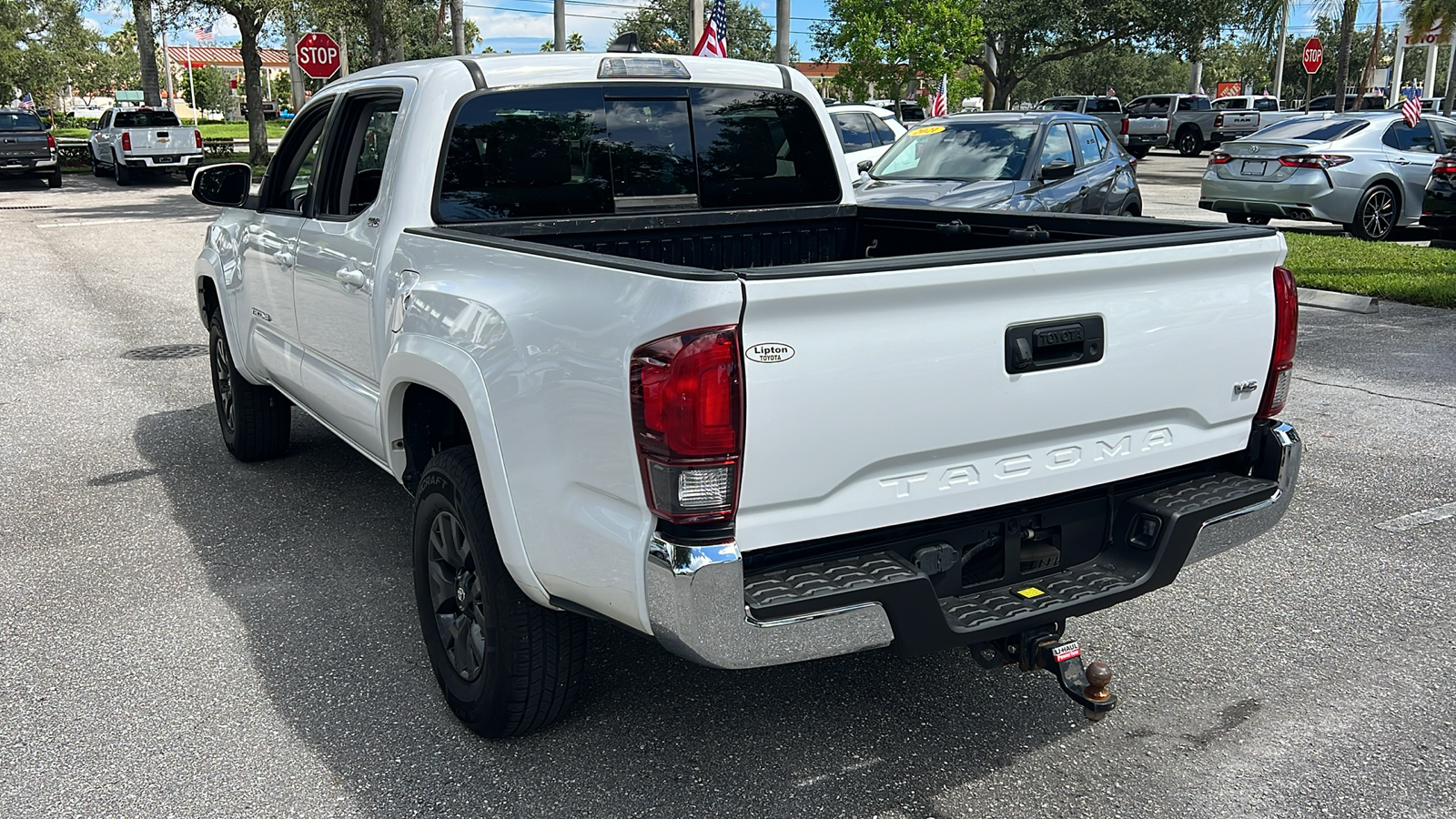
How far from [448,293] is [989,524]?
1635mm

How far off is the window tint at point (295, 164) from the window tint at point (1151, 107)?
3804 centimetres

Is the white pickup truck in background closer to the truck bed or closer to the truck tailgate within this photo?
the truck bed

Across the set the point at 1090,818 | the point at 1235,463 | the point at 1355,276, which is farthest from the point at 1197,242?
the point at 1355,276

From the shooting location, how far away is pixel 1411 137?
51.1 ft

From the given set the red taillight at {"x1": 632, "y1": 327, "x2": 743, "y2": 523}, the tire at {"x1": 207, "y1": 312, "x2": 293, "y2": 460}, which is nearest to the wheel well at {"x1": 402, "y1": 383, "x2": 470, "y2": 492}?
the red taillight at {"x1": 632, "y1": 327, "x2": 743, "y2": 523}

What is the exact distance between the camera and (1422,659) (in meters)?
3.99

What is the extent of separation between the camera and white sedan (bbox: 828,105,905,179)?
18156mm

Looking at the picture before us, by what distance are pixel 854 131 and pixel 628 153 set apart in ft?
48.2

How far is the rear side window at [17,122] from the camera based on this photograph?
27.2 m

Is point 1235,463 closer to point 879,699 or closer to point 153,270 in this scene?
point 879,699

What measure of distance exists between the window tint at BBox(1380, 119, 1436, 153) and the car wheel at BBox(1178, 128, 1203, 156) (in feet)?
75.8

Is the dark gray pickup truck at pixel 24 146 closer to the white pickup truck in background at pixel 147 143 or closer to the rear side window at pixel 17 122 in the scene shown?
the rear side window at pixel 17 122

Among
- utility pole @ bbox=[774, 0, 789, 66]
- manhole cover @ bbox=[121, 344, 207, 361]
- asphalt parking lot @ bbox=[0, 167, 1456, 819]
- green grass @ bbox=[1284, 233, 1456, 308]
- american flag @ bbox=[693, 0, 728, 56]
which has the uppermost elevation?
utility pole @ bbox=[774, 0, 789, 66]

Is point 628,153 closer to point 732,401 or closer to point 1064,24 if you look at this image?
point 732,401
